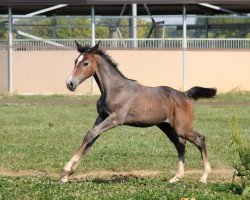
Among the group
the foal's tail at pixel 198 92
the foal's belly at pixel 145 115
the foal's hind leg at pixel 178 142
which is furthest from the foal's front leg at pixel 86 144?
the foal's tail at pixel 198 92

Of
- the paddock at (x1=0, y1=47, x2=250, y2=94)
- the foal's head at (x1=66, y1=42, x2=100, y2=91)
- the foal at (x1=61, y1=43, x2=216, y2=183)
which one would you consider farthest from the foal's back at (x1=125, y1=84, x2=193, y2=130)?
the paddock at (x1=0, y1=47, x2=250, y2=94)

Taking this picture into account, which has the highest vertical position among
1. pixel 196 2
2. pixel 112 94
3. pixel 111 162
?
pixel 196 2

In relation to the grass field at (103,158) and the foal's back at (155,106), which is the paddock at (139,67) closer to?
the grass field at (103,158)

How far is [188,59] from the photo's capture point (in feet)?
131

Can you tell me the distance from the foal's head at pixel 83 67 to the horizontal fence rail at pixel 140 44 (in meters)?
25.6

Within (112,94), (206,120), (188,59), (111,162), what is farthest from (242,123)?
(188,59)

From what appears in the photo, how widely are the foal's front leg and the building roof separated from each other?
25880mm

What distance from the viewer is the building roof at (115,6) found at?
1547 inches

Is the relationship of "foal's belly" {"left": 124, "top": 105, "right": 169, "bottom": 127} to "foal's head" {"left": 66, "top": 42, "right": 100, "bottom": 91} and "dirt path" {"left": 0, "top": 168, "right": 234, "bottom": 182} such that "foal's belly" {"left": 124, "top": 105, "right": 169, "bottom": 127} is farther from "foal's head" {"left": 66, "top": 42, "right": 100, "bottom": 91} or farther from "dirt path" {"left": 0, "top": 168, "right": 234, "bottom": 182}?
"dirt path" {"left": 0, "top": 168, "right": 234, "bottom": 182}

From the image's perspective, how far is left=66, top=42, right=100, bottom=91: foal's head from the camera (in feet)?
45.2

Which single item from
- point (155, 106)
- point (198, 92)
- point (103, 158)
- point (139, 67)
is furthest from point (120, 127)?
point (139, 67)

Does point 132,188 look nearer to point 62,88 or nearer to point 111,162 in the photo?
point 111,162

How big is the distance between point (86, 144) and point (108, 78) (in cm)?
129

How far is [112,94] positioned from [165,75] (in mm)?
26031
